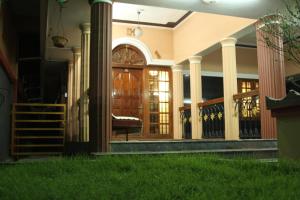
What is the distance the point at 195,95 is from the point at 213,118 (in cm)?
134

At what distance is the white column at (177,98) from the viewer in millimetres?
12767

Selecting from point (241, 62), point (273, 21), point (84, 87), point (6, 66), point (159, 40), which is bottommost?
point (84, 87)

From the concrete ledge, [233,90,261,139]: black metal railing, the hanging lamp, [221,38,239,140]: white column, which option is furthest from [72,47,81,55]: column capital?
the concrete ledge

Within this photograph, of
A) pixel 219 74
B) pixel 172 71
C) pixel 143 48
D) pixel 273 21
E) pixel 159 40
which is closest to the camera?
pixel 273 21

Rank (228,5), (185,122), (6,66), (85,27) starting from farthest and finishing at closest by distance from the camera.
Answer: (185,122), (85,27), (228,5), (6,66)

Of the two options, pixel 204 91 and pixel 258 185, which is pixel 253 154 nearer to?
pixel 258 185

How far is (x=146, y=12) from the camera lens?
11.7 m

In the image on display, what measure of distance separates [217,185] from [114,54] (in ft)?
33.1

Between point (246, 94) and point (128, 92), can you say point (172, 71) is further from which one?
point (246, 94)

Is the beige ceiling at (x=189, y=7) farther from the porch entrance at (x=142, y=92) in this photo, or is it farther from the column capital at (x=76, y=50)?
the porch entrance at (x=142, y=92)

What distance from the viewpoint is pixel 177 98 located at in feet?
42.4

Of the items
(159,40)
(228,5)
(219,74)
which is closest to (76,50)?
(159,40)

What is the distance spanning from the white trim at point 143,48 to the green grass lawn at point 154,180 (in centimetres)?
870

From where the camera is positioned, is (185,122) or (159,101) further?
(159,101)
